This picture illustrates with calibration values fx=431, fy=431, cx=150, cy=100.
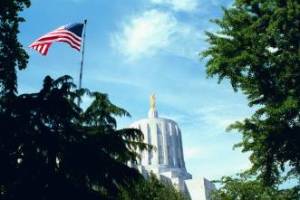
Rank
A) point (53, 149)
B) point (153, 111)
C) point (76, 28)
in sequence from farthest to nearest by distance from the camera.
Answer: point (153, 111), point (76, 28), point (53, 149)

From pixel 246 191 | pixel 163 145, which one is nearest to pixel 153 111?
pixel 163 145

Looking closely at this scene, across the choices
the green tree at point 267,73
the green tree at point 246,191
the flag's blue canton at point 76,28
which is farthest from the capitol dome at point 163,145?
the green tree at point 267,73

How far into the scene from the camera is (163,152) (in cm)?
11012

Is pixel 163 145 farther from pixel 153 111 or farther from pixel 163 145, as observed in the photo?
pixel 153 111

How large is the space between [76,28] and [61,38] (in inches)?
78.3

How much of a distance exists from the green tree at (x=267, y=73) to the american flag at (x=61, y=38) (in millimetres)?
9466

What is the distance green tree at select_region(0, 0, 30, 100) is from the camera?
1641cm

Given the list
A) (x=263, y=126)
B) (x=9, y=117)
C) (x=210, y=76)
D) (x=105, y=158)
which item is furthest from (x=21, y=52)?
(x=263, y=126)

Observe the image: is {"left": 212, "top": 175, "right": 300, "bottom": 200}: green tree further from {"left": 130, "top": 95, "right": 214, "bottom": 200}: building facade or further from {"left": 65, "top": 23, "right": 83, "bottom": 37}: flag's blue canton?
{"left": 130, "top": 95, "right": 214, "bottom": 200}: building facade

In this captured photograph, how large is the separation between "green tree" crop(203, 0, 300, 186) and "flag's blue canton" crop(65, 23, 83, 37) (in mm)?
9976

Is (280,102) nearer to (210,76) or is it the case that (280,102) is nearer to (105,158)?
(210,76)

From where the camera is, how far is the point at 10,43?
17438 millimetres

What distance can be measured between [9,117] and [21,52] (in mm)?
5478

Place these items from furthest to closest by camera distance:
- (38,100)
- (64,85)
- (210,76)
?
(210,76)
(64,85)
(38,100)
